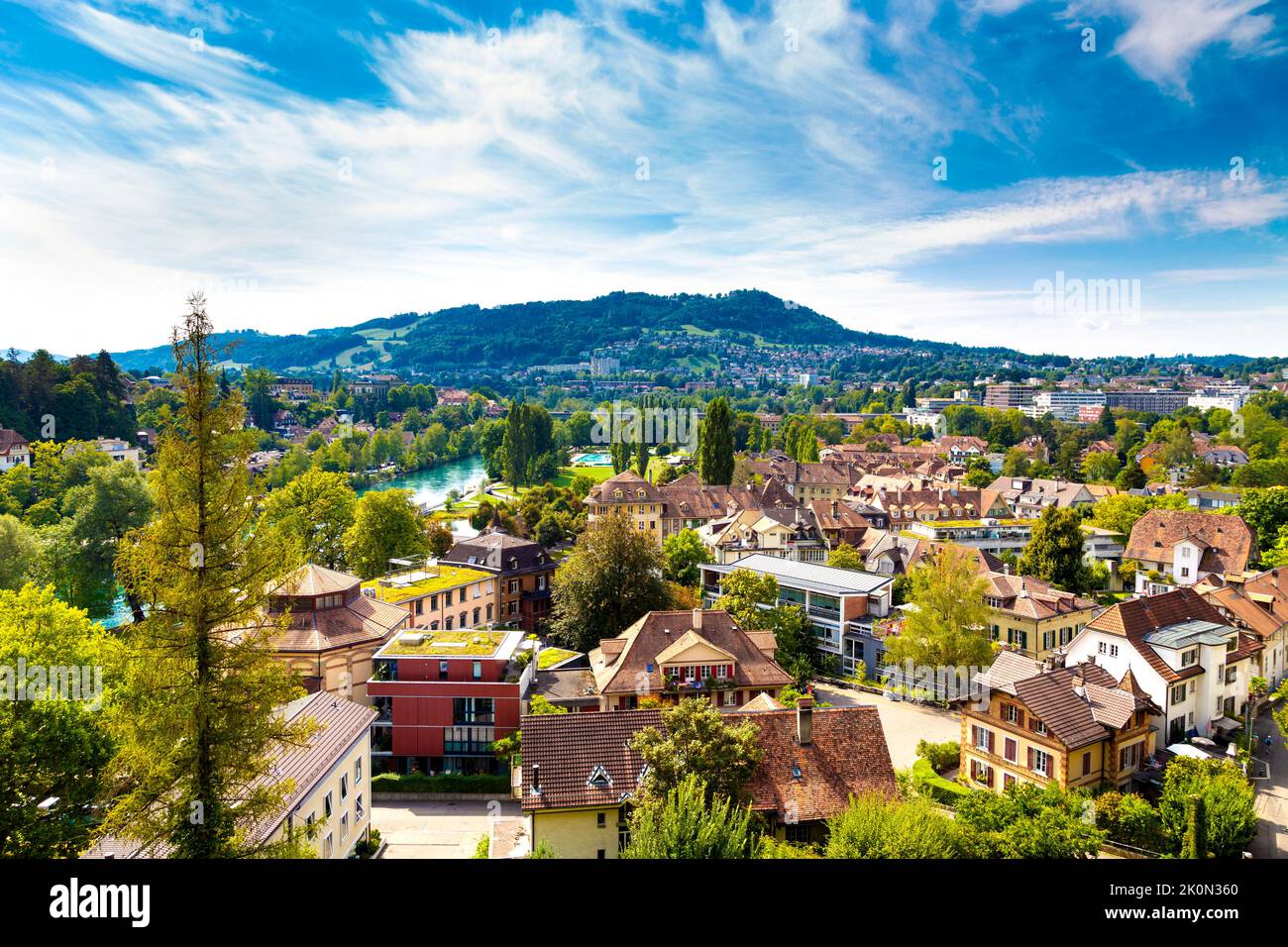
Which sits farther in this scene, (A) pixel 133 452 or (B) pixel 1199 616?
(A) pixel 133 452

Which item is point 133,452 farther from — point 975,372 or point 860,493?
point 975,372

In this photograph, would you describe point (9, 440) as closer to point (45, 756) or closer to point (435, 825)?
point (45, 756)

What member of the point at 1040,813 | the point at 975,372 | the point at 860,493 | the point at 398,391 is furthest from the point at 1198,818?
the point at 975,372

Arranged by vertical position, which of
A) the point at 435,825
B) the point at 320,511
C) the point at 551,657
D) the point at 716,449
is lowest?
the point at 435,825

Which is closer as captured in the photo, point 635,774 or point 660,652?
point 635,774

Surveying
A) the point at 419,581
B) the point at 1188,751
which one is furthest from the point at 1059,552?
the point at 419,581

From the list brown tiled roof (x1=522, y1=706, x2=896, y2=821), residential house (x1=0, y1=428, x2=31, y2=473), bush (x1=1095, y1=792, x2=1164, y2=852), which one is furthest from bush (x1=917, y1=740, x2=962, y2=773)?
residential house (x1=0, y1=428, x2=31, y2=473)
